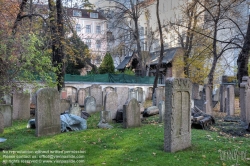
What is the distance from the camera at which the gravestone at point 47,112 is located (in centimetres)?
812

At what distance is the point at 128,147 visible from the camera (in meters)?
6.89

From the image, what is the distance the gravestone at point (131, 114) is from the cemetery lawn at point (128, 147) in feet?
2.48

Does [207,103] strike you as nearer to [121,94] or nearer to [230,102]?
[230,102]

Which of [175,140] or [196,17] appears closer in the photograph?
[175,140]

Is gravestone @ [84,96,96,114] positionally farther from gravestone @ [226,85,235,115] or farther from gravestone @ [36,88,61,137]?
gravestone @ [226,85,235,115]

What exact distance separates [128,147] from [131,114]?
9.63 ft

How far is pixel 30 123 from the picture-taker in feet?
31.8

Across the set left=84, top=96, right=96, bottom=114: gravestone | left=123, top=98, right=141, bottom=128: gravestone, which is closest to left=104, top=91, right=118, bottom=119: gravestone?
left=123, top=98, right=141, bottom=128: gravestone

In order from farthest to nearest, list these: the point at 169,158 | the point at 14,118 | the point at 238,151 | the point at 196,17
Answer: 1. the point at 196,17
2. the point at 14,118
3. the point at 238,151
4. the point at 169,158

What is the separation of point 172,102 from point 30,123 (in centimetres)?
567

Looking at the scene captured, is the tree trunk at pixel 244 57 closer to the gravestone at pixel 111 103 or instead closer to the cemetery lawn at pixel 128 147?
the cemetery lawn at pixel 128 147

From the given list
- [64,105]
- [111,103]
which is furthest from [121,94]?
[64,105]

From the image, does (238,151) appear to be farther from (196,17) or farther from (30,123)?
(196,17)

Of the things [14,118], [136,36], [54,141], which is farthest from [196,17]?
[54,141]
